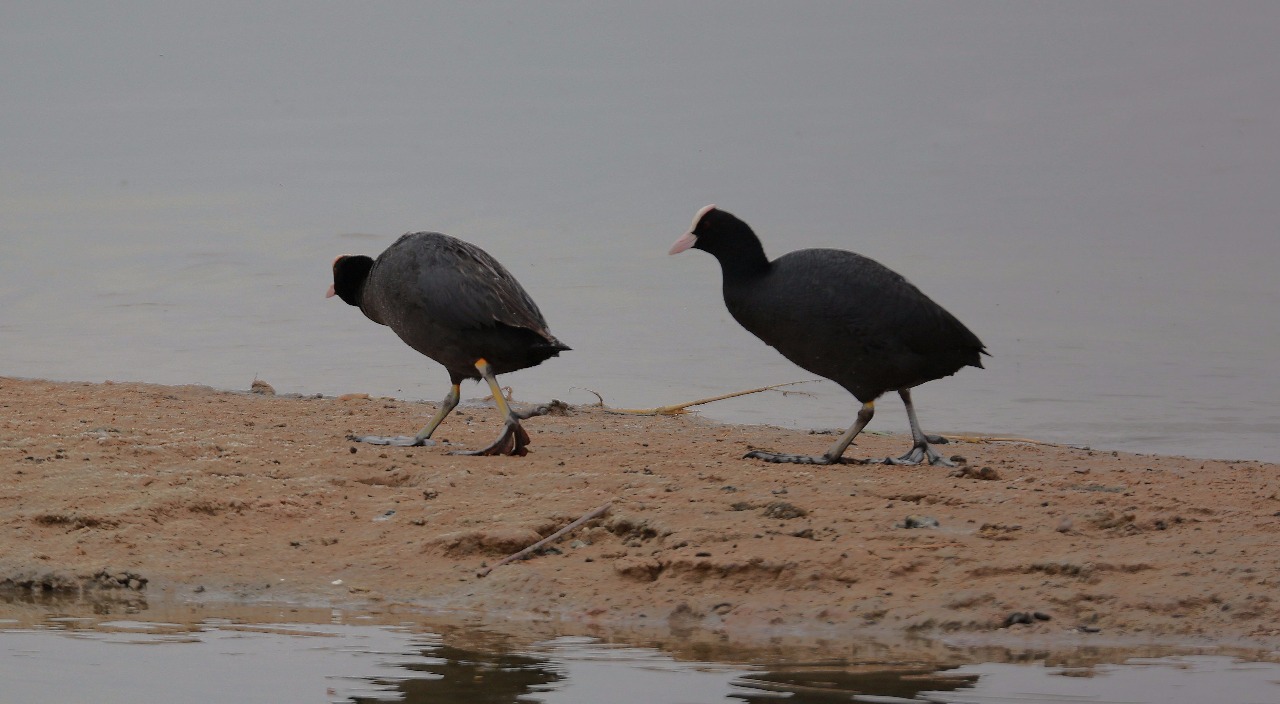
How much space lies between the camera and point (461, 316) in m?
8.04

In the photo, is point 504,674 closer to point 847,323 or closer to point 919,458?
point 847,323

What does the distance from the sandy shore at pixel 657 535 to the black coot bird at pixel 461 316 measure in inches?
13.7

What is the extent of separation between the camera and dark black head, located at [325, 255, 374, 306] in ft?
29.7

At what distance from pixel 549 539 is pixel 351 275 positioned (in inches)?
132

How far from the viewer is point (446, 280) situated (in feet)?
26.7

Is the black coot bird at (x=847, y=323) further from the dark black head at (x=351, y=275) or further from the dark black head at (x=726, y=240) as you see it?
the dark black head at (x=351, y=275)

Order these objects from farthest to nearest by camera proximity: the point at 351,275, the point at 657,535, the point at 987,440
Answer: the point at 987,440 < the point at 351,275 < the point at 657,535

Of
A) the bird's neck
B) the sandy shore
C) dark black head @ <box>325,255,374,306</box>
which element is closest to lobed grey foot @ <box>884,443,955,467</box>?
the sandy shore

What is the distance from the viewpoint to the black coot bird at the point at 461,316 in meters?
8.04

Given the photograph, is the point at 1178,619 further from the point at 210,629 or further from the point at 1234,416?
the point at 1234,416

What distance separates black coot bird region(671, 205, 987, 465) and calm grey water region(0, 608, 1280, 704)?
A: 2.73 meters

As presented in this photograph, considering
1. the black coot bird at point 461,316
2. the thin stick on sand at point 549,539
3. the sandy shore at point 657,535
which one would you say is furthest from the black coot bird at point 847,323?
the thin stick on sand at point 549,539

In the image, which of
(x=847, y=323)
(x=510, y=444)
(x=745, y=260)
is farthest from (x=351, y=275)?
(x=847, y=323)

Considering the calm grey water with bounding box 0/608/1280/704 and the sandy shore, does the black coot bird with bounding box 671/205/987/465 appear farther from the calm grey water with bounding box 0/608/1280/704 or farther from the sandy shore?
the calm grey water with bounding box 0/608/1280/704
